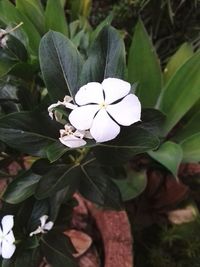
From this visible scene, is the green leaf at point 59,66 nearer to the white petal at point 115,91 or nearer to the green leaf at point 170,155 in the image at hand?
the white petal at point 115,91

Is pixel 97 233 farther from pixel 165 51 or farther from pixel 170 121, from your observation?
pixel 165 51

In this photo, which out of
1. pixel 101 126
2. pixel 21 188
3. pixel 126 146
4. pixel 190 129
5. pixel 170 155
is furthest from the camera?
pixel 190 129

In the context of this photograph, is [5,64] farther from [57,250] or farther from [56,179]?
[57,250]

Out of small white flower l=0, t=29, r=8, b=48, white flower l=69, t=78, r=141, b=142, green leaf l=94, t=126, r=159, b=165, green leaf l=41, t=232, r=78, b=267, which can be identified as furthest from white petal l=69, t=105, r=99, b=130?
green leaf l=41, t=232, r=78, b=267

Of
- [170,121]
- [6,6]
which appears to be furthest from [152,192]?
[6,6]

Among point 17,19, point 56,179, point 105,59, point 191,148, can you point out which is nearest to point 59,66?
point 105,59

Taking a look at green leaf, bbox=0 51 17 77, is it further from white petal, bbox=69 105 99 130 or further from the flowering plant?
white petal, bbox=69 105 99 130
